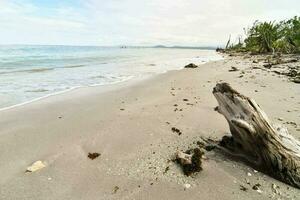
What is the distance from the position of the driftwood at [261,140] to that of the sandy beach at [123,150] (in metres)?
0.19

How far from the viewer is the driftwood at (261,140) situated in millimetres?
3350

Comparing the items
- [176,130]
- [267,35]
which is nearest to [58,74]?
[176,130]

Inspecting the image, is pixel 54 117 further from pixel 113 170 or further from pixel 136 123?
pixel 113 170

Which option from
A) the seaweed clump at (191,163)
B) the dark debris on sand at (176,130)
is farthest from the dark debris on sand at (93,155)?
the dark debris on sand at (176,130)

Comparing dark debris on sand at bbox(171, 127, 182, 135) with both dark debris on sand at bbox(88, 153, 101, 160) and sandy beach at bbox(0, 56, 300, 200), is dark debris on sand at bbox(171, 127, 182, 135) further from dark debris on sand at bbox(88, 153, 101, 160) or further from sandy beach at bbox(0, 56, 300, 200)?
dark debris on sand at bbox(88, 153, 101, 160)

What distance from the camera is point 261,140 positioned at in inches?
139

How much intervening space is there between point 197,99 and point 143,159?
452cm

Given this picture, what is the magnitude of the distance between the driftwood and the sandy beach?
0.19 meters

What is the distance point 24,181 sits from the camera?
3.68 meters

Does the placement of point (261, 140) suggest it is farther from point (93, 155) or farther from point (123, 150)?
point (93, 155)

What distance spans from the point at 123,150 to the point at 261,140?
229cm

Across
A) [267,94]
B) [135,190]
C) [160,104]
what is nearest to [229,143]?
[135,190]

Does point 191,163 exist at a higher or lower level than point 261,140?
lower

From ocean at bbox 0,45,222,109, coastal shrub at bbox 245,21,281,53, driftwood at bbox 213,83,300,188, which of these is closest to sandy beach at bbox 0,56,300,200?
driftwood at bbox 213,83,300,188
